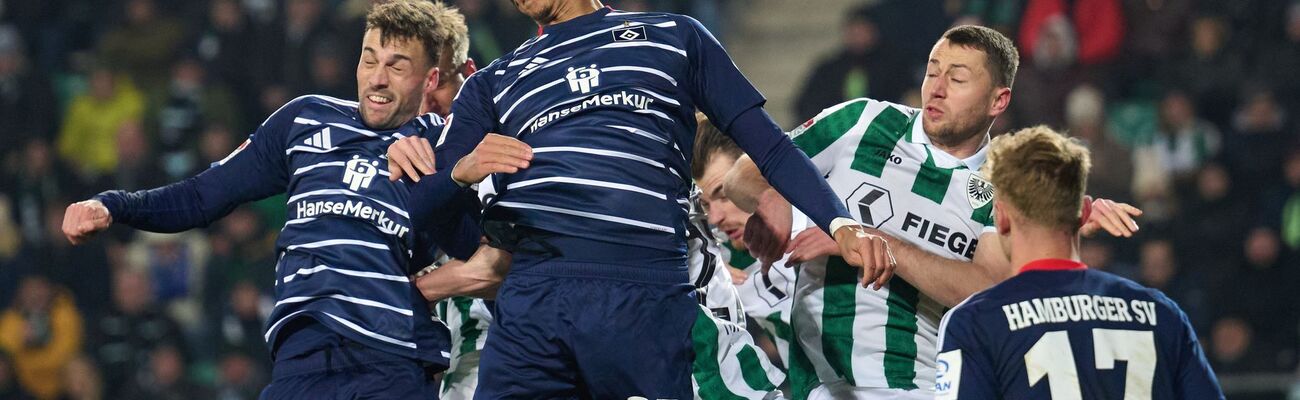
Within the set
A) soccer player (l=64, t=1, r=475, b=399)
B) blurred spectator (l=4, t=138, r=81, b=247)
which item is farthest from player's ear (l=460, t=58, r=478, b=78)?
blurred spectator (l=4, t=138, r=81, b=247)

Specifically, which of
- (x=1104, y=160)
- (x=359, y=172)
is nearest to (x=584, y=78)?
(x=359, y=172)

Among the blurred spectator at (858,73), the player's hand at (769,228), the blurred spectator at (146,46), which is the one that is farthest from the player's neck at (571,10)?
the blurred spectator at (146,46)

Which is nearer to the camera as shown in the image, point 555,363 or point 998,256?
point 555,363

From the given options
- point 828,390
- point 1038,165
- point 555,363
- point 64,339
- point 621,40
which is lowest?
point 64,339

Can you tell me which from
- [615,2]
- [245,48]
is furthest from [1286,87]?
[245,48]

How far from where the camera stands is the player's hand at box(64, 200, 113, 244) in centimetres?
498

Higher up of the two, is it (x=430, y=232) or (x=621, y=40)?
(x=621, y=40)

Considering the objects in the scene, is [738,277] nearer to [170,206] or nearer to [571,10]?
[571,10]

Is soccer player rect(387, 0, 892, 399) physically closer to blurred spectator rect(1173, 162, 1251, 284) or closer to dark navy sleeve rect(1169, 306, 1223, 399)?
dark navy sleeve rect(1169, 306, 1223, 399)

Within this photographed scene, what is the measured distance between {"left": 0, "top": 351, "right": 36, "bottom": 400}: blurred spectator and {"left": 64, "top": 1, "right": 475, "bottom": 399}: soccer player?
8477 millimetres

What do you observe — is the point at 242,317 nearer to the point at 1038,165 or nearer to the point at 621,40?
the point at 621,40

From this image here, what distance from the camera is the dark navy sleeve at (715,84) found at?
450 centimetres

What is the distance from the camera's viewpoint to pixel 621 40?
447 centimetres

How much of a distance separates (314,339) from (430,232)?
49 centimetres
